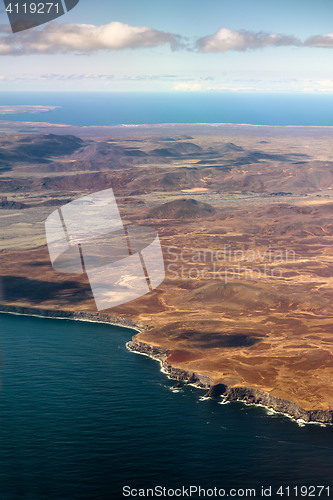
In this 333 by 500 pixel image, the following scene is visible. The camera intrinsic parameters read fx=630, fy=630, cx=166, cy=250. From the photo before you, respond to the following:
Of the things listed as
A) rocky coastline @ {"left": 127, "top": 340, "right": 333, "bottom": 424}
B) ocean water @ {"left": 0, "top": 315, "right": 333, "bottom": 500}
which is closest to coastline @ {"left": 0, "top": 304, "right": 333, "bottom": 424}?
rocky coastline @ {"left": 127, "top": 340, "right": 333, "bottom": 424}

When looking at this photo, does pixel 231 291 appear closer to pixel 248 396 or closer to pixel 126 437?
pixel 248 396

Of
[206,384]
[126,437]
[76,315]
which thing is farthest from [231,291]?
[126,437]

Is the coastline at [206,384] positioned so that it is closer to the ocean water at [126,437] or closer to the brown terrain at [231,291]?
the brown terrain at [231,291]

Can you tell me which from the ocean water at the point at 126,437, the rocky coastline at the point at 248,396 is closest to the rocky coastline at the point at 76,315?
the ocean water at the point at 126,437

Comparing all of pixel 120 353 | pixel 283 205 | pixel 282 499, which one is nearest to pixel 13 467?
pixel 282 499

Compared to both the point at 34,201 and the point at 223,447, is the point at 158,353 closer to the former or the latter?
the point at 223,447

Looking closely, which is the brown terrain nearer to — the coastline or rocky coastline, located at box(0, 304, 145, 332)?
the coastline
